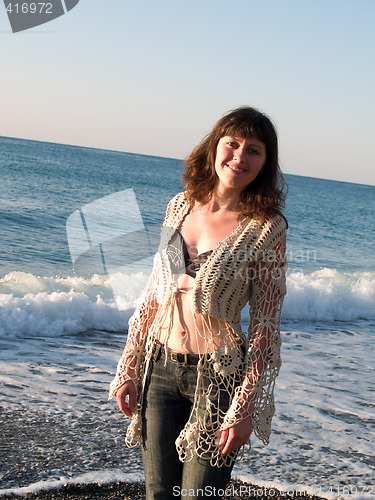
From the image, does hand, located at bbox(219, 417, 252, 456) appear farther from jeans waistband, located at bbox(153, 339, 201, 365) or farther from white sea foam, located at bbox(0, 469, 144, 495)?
white sea foam, located at bbox(0, 469, 144, 495)

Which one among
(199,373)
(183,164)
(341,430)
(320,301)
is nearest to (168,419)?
(199,373)

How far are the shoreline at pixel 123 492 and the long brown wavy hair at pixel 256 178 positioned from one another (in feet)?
6.36

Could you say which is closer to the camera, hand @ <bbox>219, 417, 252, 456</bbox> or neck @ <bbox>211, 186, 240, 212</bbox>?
hand @ <bbox>219, 417, 252, 456</bbox>

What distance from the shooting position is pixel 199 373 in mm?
2145

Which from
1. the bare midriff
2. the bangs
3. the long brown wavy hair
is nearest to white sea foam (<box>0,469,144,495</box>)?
the bare midriff

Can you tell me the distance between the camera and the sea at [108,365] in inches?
158

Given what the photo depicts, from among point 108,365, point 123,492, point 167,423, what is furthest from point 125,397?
point 108,365

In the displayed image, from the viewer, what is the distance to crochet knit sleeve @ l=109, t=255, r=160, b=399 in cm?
237

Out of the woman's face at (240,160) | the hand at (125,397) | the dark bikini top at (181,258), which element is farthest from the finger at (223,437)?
the woman's face at (240,160)

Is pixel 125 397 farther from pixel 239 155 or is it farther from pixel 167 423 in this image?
pixel 239 155

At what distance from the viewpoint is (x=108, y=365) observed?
6164 millimetres

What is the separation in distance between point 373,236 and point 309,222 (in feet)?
10.5

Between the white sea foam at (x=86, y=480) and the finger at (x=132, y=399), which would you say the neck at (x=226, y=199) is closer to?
the finger at (x=132, y=399)

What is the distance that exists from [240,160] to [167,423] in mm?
1051
